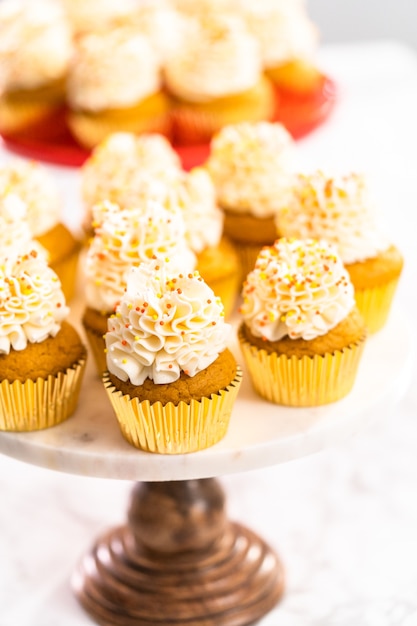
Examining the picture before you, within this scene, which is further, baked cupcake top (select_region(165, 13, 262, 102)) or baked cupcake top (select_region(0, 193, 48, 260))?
baked cupcake top (select_region(165, 13, 262, 102))

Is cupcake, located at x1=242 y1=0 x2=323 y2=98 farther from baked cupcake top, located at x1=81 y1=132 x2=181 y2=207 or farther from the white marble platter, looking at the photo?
the white marble platter

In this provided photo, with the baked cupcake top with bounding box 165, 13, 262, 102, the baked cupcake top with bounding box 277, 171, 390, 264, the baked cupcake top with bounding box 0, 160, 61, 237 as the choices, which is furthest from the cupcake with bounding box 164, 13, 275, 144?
the baked cupcake top with bounding box 277, 171, 390, 264

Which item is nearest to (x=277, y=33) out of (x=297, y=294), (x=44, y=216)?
(x=44, y=216)

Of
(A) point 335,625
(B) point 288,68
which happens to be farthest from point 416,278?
(A) point 335,625

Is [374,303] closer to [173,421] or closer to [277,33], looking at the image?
[173,421]

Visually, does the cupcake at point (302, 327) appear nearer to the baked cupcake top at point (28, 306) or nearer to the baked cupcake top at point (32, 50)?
the baked cupcake top at point (28, 306)

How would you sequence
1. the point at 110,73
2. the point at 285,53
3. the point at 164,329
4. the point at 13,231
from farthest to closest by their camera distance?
the point at 285,53
the point at 110,73
the point at 13,231
the point at 164,329

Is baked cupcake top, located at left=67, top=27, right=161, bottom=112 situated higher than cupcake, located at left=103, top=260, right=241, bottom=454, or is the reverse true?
cupcake, located at left=103, top=260, right=241, bottom=454
